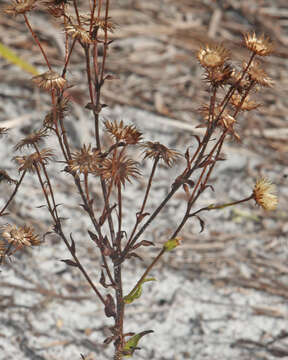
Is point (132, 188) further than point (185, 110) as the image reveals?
No

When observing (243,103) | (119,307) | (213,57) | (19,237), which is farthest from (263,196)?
(19,237)

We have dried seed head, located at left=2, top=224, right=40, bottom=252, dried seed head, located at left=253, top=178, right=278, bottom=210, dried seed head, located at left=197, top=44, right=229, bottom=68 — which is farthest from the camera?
dried seed head, located at left=2, top=224, right=40, bottom=252

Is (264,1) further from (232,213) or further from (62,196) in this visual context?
(62,196)

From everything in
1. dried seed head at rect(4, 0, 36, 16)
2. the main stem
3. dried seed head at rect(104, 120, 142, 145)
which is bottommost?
the main stem

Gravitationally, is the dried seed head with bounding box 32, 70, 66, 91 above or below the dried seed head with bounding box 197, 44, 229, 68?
below

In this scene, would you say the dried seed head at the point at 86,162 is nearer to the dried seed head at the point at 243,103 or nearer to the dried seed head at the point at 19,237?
the dried seed head at the point at 19,237

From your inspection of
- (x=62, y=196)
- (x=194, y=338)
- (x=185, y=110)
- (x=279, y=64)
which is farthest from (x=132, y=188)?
(x=279, y=64)

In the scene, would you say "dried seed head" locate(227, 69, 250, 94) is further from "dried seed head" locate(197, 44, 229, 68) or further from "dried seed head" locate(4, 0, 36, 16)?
"dried seed head" locate(4, 0, 36, 16)

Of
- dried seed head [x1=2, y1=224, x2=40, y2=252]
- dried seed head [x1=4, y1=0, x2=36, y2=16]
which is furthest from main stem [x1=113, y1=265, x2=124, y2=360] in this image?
dried seed head [x1=4, y1=0, x2=36, y2=16]

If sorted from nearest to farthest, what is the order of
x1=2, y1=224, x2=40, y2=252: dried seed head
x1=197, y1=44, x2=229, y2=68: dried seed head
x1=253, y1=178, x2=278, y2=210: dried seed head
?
x1=197, y1=44, x2=229, y2=68: dried seed head
x1=253, y1=178, x2=278, y2=210: dried seed head
x1=2, y1=224, x2=40, y2=252: dried seed head
